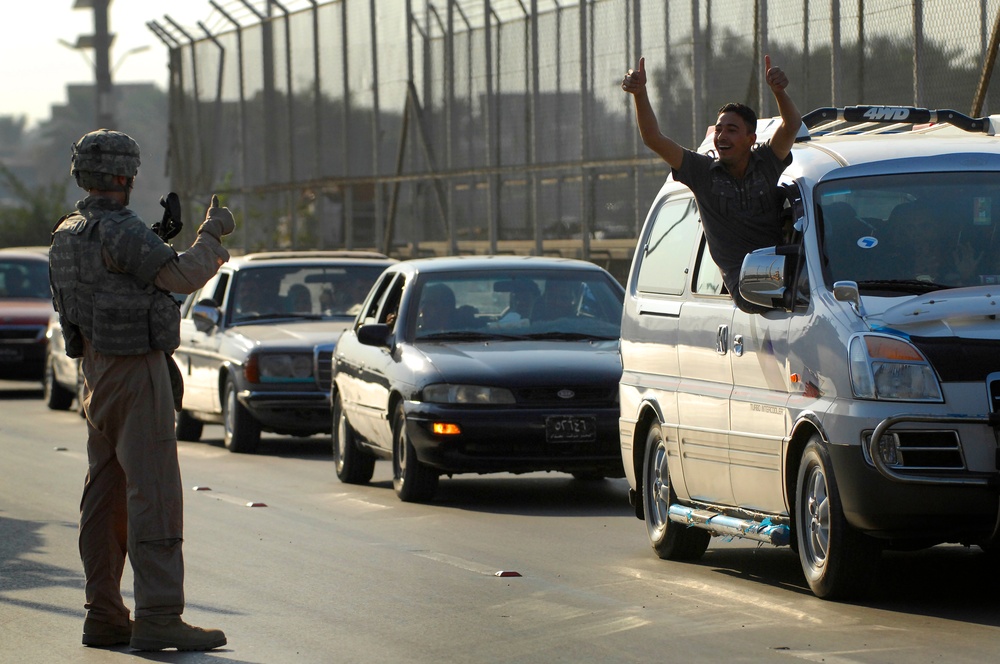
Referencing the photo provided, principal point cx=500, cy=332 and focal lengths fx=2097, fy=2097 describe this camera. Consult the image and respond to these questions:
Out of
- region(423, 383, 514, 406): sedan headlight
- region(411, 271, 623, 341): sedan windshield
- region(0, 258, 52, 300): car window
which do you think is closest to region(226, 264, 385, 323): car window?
region(411, 271, 623, 341): sedan windshield

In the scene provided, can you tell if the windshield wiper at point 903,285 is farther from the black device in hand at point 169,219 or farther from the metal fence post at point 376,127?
the metal fence post at point 376,127

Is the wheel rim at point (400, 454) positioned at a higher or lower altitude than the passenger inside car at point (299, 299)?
lower

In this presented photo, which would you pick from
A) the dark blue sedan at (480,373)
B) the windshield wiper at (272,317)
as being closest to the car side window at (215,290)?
the windshield wiper at (272,317)

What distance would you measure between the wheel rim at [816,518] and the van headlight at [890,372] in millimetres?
432

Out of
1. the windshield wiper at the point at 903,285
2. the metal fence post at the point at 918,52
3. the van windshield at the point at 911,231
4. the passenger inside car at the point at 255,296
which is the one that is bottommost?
the passenger inside car at the point at 255,296

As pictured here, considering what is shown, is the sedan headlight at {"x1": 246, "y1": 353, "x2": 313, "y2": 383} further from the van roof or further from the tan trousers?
the tan trousers

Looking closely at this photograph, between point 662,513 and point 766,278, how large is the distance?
1920 millimetres

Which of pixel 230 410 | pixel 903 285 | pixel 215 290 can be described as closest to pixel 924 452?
pixel 903 285

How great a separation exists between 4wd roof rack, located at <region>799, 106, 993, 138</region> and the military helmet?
3522mm

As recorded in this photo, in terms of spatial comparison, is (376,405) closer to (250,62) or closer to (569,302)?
(569,302)

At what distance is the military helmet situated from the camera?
25.0ft

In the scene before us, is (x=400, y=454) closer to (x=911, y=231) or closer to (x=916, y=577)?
(x=916, y=577)

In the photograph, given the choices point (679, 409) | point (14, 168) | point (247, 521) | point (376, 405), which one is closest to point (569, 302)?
point (376, 405)

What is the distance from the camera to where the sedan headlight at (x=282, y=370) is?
57.1 feet
